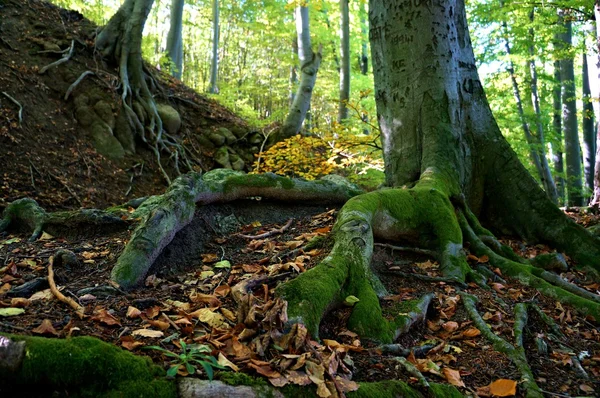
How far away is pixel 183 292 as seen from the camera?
9.98ft

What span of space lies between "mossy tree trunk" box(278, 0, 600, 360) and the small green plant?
2.49 meters

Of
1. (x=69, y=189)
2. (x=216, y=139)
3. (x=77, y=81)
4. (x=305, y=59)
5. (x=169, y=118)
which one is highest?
(x=305, y=59)

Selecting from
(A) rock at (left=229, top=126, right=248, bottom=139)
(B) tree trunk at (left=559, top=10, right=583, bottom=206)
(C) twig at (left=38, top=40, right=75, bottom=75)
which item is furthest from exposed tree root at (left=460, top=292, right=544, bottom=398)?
(B) tree trunk at (left=559, top=10, right=583, bottom=206)

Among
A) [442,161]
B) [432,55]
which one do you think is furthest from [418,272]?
[432,55]

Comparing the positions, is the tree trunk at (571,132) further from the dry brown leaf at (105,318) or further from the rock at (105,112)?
the dry brown leaf at (105,318)

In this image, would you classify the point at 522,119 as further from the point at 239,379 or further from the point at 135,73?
the point at 239,379

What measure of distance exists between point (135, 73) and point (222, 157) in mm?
2967

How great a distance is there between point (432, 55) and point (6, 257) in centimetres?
497

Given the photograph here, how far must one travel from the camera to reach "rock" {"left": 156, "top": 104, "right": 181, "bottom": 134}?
36.6ft

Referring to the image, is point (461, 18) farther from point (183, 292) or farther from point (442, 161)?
point (183, 292)

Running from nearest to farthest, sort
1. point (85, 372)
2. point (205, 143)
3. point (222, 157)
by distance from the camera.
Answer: point (85, 372) → point (222, 157) → point (205, 143)

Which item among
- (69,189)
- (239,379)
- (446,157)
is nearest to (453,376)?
(239,379)

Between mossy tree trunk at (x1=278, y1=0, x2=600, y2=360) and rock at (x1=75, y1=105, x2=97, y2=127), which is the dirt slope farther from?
mossy tree trunk at (x1=278, y1=0, x2=600, y2=360)

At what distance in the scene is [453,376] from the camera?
239 centimetres
